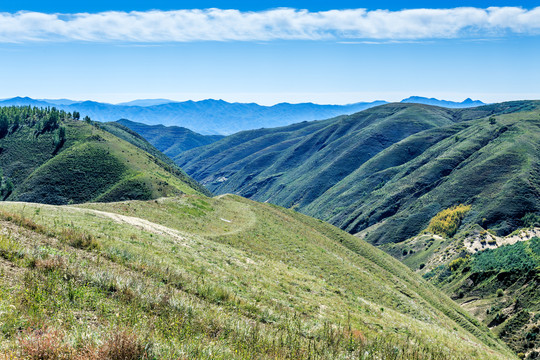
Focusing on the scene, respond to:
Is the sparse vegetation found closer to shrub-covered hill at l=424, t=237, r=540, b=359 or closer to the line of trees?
shrub-covered hill at l=424, t=237, r=540, b=359

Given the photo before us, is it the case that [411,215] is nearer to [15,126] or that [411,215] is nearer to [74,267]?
[74,267]

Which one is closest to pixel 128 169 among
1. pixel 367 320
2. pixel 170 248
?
pixel 170 248

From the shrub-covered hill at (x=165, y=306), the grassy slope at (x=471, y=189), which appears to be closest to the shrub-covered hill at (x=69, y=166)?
the shrub-covered hill at (x=165, y=306)

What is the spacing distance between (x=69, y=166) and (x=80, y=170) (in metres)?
5.97

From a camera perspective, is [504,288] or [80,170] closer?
[504,288]

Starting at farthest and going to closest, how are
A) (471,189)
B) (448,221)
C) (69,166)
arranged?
(471,189), (448,221), (69,166)

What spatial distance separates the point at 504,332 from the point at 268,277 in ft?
144

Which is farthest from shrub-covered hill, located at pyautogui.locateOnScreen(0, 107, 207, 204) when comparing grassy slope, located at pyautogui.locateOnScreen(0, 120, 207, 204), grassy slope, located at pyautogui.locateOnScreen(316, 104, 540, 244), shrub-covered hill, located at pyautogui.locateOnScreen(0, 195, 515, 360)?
grassy slope, located at pyautogui.locateOnScreen(316, 104, 540, 244)

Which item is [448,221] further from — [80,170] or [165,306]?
[165,306]

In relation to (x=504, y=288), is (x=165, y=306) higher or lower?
higher

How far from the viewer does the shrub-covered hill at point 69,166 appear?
10775cm

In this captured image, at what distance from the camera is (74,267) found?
10.8m

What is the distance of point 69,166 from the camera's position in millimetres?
123438

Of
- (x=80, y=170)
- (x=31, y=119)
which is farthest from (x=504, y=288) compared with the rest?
(x=31, y=119)
